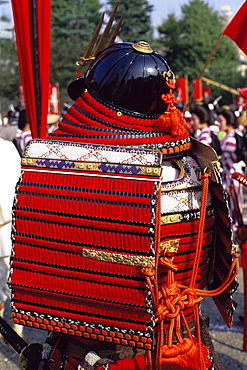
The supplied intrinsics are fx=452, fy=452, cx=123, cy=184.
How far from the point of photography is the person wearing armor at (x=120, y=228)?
1570mm

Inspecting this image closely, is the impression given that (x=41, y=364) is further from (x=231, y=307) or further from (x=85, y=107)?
(x=85, y=107)

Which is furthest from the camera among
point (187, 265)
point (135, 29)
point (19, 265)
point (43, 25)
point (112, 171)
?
point (135, 29)

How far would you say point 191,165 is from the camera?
1.87 metres

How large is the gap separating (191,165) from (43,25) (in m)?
2.43

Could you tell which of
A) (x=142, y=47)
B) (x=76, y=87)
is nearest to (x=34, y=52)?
(x=76, y=87)

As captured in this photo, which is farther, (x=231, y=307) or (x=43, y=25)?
(x=43, y=25)

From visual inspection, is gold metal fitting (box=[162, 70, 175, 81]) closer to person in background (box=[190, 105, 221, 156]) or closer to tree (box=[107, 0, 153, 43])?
person in background (box=[190, 105, 221, 156])

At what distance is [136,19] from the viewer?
132ft

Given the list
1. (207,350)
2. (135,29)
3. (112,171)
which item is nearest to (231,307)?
(207,350)

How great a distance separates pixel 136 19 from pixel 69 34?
20.1 feet

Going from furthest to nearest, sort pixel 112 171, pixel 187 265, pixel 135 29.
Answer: pixel 135 29 < pixel 187 265 < pixel 112 171

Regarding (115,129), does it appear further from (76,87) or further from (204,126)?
(204,126)

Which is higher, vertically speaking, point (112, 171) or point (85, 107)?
point (85, 107)

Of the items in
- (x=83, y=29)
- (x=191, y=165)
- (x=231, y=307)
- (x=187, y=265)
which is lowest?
(x=83, y=29)
